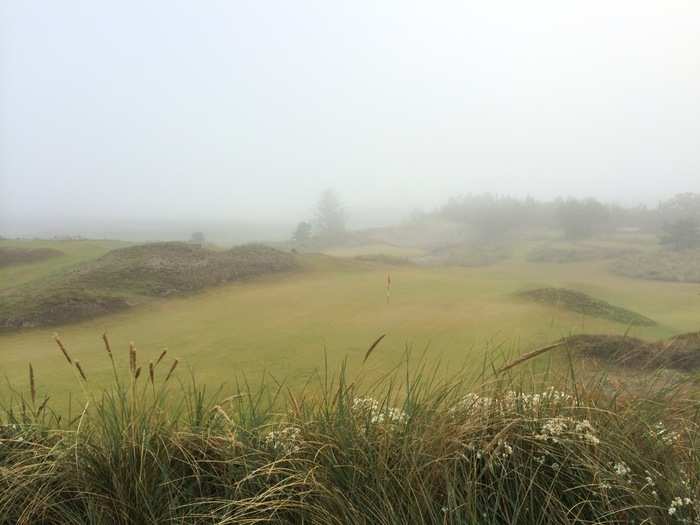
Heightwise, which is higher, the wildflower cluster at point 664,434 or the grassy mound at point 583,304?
the wildflower cluster at point 664,434

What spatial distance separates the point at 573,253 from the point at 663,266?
2075 millimetres

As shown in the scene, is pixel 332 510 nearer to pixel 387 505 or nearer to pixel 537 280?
pixel 387 505

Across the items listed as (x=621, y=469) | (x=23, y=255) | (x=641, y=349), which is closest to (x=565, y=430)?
(x=621, y=469)

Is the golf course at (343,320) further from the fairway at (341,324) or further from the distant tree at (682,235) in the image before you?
the distant tree at (682,235)

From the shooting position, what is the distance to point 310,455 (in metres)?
1.77

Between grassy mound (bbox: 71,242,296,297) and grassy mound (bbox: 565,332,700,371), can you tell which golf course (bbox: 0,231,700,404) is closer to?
grassy mound (bbox: 71,242,296,297)

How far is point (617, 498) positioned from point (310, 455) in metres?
1.13

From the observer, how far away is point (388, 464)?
1.70m

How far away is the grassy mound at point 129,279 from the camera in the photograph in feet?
24.5

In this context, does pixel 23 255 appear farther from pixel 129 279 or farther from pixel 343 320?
pixel 343 320

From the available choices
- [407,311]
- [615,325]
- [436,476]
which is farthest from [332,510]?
[615,325]

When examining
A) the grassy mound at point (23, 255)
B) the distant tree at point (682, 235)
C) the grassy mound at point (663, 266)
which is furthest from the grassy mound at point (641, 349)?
the grassy mound at point (23, 255)

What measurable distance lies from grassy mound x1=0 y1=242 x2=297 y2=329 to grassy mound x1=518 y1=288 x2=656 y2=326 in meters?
6.77

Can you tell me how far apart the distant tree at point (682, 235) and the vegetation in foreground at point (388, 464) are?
12329 millimetres
